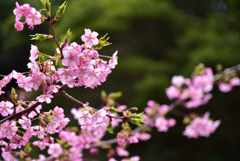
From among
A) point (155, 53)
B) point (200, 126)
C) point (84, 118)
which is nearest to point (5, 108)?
point (84, 118)

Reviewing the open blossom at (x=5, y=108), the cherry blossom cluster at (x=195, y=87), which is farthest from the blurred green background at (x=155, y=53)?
the open blossom at (x=5, y=108)

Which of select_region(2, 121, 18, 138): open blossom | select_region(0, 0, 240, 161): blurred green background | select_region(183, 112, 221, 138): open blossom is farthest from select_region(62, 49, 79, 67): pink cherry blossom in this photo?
select_region(0, 0, 240, 161): blurred green background

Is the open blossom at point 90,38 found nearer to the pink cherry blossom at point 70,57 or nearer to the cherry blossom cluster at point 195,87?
the pink cherry blossom at point 70,57

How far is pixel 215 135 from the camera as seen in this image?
11.3 feet

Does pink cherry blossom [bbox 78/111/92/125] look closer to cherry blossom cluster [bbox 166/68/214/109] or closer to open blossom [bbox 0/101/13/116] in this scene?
open blossom [bbox 0/101/13/116]

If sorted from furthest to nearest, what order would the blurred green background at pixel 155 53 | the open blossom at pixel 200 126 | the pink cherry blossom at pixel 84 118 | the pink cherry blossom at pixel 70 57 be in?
the blurred green background at pixel 155 53, the open blossom at pixel 200 126, the pink cherry blossom at pixel 84 118, the pink cherry blossom at pixel 70 57

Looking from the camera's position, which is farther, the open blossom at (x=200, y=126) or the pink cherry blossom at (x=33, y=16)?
the open blossom at (x=200, y=126)

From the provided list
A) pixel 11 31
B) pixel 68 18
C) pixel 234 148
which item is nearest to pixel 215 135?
pixel 234 148

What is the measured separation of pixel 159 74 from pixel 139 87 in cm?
35

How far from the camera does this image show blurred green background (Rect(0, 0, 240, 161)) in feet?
10.7

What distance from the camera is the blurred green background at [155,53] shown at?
326 cm

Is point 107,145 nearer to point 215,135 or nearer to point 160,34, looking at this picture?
point 215,135

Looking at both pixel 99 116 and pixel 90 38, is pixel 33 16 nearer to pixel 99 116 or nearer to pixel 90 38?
pixel 90 38

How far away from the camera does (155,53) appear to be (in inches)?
152
